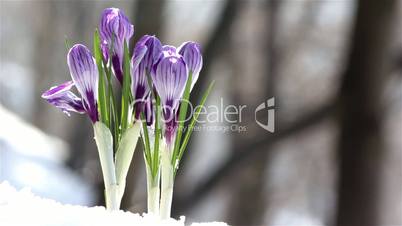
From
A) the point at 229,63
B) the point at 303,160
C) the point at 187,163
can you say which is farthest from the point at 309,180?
the point at 187,163

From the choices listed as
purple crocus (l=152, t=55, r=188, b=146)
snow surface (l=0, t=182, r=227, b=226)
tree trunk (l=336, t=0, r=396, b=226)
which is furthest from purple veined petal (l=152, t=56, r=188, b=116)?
tree trunk (l=336, t=0, r=396, b=226)

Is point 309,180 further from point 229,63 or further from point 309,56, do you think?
point 229,63

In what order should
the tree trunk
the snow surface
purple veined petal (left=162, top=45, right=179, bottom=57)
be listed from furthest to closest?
the tree trunk, purple veined petal (left=162, top=45, right=179, bottom=57), the snow surface

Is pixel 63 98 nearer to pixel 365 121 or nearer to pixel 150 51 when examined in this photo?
pixel 150 51

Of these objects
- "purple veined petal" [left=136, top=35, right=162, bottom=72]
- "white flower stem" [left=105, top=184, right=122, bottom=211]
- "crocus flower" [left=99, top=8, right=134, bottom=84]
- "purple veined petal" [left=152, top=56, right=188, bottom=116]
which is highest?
"crocus flower" [left=99, top=8, right=134, bottom=84]

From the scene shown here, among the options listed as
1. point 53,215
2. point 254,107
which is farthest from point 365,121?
point 254,107

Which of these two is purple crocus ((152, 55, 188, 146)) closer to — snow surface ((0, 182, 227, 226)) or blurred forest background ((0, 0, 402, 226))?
snow surface ((0, 182, 227, 226))

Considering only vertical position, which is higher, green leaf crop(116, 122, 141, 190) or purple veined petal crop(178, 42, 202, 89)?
purple veined petal crop(178, 42, 202, 89)
